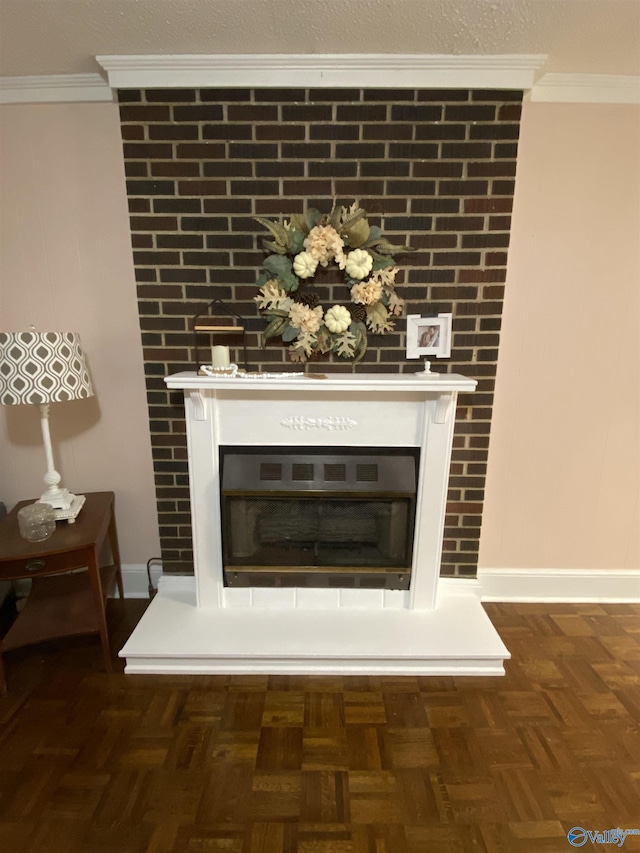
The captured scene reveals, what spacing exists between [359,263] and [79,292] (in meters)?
1.27

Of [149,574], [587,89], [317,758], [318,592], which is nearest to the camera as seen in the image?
[317,758]

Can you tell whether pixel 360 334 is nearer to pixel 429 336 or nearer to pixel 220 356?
pixel 429 336

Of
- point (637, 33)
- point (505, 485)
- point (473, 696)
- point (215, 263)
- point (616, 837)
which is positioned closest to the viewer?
point (616, 837)

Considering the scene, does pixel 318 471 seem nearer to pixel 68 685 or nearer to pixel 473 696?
pixel 473 696

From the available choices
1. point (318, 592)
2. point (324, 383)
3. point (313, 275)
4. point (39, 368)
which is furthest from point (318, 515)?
point (39, 368)

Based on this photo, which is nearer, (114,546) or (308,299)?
(308,299)

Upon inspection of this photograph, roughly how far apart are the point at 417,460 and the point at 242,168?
1420mm

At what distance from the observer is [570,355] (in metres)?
2.09

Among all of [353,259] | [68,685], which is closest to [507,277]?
[353,259]

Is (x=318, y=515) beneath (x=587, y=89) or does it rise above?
beneath

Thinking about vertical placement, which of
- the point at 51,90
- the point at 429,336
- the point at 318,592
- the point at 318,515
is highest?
the point at 51,90

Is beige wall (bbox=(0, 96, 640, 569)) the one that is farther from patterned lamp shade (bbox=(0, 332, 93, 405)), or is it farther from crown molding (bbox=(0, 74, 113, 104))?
patterned lamp shade (bbox=(0, 332, 93, 405))

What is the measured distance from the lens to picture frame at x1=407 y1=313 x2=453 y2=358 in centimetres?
195

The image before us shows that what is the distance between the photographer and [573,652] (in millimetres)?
2010
